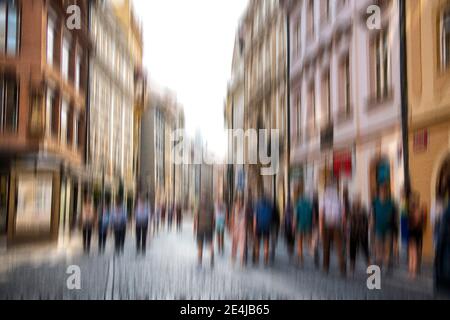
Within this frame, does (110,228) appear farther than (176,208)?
No

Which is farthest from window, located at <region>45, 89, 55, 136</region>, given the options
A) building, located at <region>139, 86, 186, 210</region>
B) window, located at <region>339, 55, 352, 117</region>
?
building, located at <region>139, 86, 186, 210</region>

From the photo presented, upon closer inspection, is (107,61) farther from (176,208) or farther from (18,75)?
(176,208)

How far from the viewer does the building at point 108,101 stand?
20.2m

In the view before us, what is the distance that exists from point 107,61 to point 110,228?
979 cm

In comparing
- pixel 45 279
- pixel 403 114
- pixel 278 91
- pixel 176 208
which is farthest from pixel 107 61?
pixel 45 279

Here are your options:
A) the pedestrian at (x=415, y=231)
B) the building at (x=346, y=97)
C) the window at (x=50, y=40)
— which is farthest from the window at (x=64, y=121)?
the pedestrian at (x=415, y=231)

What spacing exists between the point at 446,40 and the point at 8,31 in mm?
11108

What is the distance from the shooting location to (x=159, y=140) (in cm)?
4878

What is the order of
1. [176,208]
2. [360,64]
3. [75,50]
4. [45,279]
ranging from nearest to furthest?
[45,279]
[360,64]
[75,50]
[176,208]

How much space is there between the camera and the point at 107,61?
22328 mm

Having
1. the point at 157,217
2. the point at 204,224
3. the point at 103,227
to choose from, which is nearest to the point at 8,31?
the point at 103,227

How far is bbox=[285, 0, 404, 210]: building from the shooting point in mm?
13188

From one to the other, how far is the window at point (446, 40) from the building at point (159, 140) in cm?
2149
